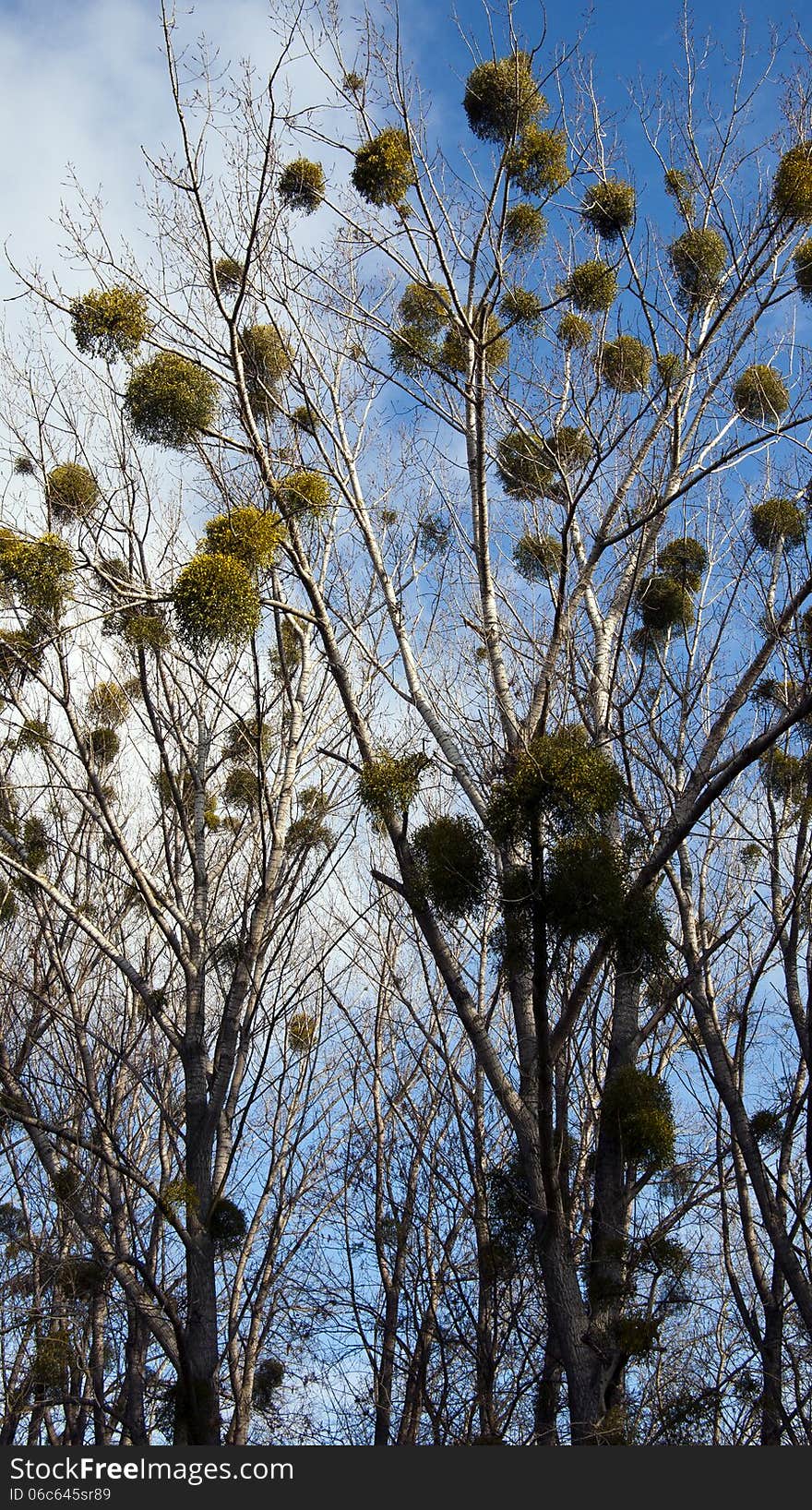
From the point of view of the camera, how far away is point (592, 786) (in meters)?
4.21

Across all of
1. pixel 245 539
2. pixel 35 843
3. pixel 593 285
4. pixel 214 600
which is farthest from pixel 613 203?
pixel 35 843

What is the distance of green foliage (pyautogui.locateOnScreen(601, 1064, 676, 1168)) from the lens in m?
4.73

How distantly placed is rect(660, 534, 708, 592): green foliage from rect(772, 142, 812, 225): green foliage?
205 centimetres

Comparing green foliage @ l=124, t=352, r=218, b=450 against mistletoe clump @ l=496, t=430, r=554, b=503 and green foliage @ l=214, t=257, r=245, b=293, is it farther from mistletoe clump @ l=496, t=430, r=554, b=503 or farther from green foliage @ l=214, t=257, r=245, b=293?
mistletoe clump @ l=496, t=430, r=554, b=503

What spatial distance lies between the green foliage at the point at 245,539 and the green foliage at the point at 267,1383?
526 centimetres

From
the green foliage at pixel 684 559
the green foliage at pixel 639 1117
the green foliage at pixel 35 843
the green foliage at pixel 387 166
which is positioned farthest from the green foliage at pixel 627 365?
the green foliage at pixel 35 843

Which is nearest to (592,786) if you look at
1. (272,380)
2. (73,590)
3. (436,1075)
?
(73,590)

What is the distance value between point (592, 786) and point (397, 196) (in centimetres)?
343

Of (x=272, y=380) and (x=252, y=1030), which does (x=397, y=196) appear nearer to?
(x=272, y=380)

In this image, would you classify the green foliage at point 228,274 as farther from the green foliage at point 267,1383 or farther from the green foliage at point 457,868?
the green foliage at point 267,1383

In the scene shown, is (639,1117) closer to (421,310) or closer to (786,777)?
(786,777)

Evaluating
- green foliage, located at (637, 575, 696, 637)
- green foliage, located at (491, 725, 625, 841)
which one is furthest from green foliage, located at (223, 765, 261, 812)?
green foliage, located at (491, 725, 625, 841)

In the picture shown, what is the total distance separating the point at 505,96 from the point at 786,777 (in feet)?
13.5

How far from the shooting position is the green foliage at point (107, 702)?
820cm
